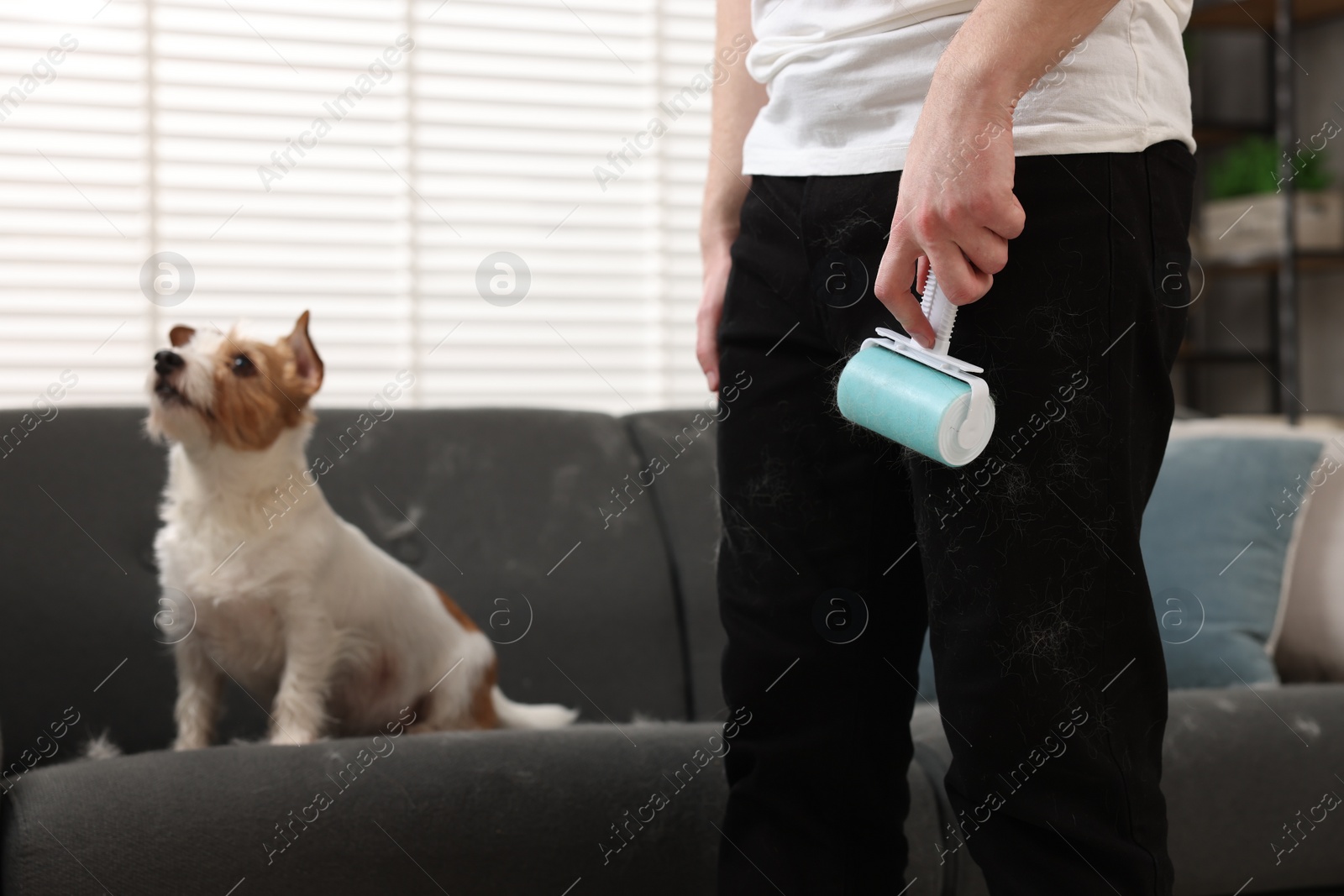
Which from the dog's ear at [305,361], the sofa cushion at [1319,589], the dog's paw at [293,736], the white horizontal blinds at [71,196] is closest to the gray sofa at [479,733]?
the dog's paw at [293,736]

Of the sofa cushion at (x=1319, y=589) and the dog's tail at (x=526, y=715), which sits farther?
the sofa cushion at (x=1319, y=589)

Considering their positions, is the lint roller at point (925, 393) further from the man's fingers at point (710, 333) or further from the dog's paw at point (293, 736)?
the dog's paw at point (293, 736)

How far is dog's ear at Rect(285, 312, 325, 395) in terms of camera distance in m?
1.36

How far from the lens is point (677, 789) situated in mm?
1166

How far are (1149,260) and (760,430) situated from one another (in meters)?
0.31

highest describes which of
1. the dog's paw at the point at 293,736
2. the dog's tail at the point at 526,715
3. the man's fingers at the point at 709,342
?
the man's fingers at the point at 709,342

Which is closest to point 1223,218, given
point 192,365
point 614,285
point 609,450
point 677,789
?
point 614,285

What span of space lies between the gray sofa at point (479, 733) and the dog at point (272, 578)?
189mm

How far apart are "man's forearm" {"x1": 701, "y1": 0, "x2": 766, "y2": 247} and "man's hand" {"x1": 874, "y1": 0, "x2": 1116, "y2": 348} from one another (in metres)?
0.35

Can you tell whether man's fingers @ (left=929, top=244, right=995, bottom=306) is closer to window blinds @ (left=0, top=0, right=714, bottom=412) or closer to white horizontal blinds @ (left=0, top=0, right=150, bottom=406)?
window blinds @ (left=0, top=0, right=714, bottom=412)

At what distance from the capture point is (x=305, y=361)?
1.36m

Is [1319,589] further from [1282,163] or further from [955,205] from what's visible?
[1282,163]

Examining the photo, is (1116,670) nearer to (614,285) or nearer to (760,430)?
(760,430)

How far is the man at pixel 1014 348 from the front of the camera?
67 cm
